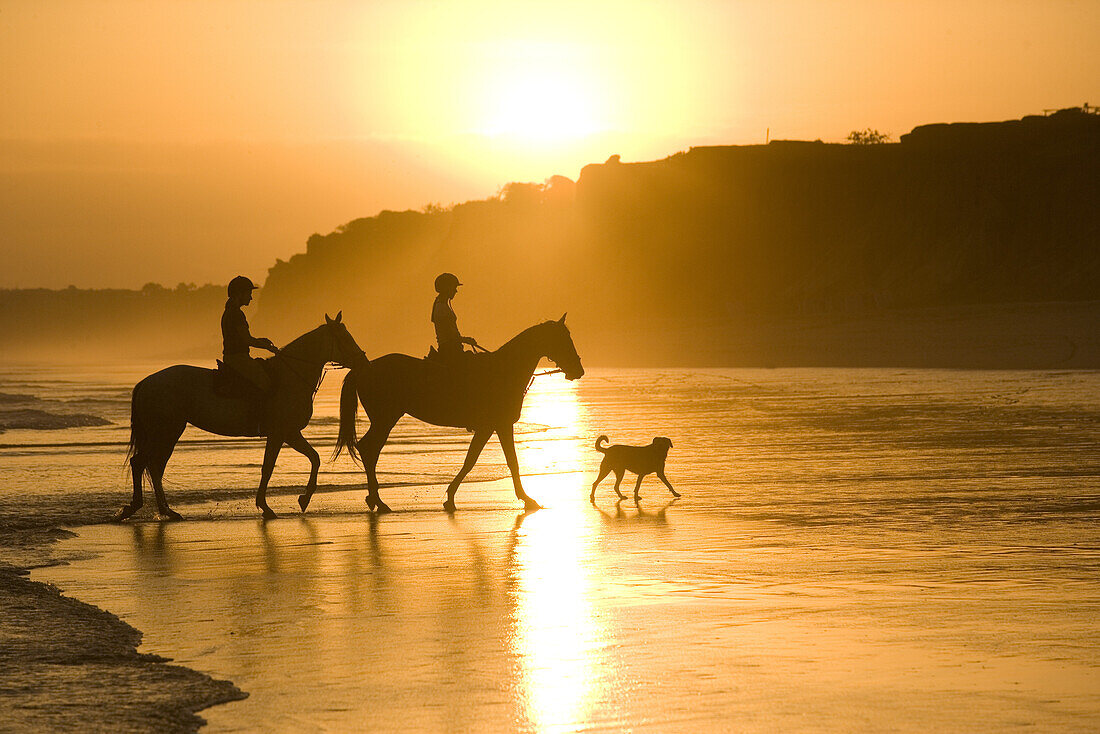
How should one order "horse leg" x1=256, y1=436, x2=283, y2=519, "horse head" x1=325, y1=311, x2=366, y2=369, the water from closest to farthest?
the water → "horse leg" x1=256, y1=436, x2=283, y2=519 → "horse head" x1=325, y1=311, x2=366, y2=369

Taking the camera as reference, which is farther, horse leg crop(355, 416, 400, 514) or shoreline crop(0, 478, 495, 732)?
horse leg crop(355, 416, 400, 514)

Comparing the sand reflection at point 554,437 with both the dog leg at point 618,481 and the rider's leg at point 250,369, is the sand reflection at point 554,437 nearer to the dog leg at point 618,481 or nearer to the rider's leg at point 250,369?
the dog leg at point 618,481

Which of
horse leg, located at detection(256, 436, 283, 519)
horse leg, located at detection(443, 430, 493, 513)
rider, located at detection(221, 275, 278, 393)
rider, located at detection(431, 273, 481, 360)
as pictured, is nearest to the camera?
horse leg, located at detection(256, 436, 283, 519)

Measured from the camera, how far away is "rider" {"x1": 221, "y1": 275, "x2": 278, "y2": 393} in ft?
43.6

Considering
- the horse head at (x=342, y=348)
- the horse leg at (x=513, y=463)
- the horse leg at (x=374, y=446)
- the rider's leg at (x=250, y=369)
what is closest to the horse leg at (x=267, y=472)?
the rider's leg at (x=250, y=369)

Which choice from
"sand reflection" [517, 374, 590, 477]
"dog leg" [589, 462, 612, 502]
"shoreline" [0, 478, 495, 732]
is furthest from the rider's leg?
"shoreline" [0, 478, 495, 732]

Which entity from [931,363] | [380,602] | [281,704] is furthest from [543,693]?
[931,363]

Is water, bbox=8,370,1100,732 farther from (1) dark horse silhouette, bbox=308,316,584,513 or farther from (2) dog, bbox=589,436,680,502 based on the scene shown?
(1) dark horse silhouette, bbox=308,316,584,513

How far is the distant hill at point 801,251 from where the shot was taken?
2859 inches

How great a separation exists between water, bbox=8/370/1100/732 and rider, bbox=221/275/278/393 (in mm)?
1344

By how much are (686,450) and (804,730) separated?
48.8 feet

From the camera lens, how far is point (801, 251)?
119375 mm

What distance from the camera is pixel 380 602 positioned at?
8359 millimetres

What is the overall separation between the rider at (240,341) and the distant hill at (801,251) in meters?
47.5
